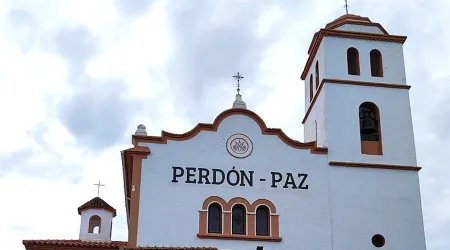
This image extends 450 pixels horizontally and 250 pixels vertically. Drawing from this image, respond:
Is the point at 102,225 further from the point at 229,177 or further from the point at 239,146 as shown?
the point at 239,146

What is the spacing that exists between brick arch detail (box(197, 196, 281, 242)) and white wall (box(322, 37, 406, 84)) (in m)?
5.45

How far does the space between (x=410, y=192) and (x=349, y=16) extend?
7.25 metres

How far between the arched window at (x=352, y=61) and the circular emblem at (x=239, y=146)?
16.3 ft

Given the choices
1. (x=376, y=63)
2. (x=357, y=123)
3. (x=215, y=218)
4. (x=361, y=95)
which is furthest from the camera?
(x=376, y=63)

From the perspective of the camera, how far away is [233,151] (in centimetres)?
2178

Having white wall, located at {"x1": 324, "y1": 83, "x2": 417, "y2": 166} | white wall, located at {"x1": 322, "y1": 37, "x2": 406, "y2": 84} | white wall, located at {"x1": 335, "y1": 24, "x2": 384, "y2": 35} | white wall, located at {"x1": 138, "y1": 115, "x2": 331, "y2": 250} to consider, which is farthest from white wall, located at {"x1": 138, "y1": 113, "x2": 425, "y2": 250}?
white wall, located at {"x1": 335, "y1": 24, "x2": 384, "y2": 35}

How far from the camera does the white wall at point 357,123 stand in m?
22.5

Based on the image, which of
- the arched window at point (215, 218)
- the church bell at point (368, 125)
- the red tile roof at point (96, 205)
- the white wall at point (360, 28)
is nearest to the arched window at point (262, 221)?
the arched window at point (215, 218)

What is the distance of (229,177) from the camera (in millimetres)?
21406

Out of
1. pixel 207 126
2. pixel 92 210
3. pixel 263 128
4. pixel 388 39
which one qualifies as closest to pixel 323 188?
pixel 263 128

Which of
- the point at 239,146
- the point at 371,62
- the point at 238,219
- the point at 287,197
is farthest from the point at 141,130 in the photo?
the point at 371,62

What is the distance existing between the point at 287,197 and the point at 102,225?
9106mm

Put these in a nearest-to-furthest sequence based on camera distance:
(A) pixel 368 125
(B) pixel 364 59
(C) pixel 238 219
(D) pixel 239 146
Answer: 1. (C) pixel 238 219
2. (D) pixel 239 146
3. (A) pixel 368 125
4. (B) pixel 364 59

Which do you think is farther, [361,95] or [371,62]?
[371,62]
